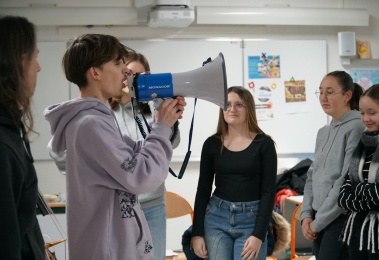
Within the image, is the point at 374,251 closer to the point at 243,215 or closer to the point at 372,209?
the point at 372,209

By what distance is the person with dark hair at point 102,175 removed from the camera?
1621 millimetres

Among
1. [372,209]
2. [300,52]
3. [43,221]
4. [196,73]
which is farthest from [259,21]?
[196,73]

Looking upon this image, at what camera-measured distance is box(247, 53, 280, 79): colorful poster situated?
18.6 feet

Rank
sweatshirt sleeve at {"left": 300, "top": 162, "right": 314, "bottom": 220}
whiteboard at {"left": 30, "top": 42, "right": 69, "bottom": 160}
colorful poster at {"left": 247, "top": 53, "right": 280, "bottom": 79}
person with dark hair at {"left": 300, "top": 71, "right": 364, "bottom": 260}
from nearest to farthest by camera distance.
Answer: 1. person with dark hair at {"left": 300, "top": 71, "right": 364, "bottom": 260}
2. sweatshirt sleeve at {"left": 300, "top": 162, "right": 314, "bottom": 220}
3. whiteboard at {"left": 30, "top": 42, "right": 69, "bottom": 160}
4. colorful poster at {"left": 247, "top": 53, "right": 280, "bottom": 79}

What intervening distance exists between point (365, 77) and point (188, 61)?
1.99 metres

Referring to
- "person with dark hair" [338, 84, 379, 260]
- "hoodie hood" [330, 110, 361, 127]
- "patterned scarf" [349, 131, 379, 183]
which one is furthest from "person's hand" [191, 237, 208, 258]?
"hoodie hood" [330, 110, 361, 127]

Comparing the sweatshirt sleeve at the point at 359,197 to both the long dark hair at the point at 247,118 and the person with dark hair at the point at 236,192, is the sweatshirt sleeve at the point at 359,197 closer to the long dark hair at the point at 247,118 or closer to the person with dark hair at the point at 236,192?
the person with dark hair at the point at 236,192

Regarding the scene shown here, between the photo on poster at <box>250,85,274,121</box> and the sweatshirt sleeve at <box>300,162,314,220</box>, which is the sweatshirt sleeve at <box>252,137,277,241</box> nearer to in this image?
the sweatshirt sleeve at <box>300,162,314,220</box>

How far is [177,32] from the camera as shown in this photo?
559 centimetres

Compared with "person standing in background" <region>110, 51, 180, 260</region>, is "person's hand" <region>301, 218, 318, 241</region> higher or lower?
lower

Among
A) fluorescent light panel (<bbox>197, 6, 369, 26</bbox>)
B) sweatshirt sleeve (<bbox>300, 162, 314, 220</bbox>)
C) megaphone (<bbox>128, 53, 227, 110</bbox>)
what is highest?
fluorescent light panel (<bbox>197, 6, 369, 26</bbox>)

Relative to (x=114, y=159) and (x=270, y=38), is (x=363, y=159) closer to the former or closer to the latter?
(x=114, y=159)

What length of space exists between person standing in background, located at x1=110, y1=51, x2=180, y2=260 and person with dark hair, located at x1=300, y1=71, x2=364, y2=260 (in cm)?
84

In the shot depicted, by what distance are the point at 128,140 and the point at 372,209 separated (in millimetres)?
1227
